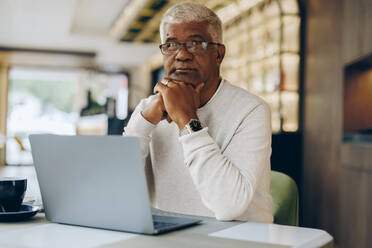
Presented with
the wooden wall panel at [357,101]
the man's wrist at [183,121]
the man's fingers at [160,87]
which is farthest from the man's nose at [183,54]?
the wooden wall panel at [357,101]

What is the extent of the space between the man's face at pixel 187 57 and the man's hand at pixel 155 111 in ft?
0.37

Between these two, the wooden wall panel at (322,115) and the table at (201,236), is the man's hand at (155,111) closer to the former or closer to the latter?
the table at (201,236)

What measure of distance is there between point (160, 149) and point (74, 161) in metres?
0.52

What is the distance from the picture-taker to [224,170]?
3.29 ft

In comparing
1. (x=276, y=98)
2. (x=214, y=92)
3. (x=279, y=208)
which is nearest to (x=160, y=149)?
(x=214, y=92)

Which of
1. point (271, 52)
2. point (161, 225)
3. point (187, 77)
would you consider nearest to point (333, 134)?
point (271, 52)

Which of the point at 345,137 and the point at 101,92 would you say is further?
the point at 101,92

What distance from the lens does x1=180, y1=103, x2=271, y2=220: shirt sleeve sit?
976 millimetres

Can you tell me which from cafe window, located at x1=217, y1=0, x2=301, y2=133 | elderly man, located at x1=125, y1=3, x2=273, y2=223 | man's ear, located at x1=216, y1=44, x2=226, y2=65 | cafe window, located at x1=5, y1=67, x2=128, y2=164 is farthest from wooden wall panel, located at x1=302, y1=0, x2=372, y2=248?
cafe window, located at x1=5, y1=67, x2=128, y2=164

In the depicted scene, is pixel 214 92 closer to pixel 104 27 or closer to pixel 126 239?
pixel 126 239

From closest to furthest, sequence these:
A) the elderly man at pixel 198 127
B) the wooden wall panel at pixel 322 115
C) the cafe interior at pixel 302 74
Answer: the elderly man at pixel 198 127
the cafe interior at pixel 302 74
the wooden wall panel at pixel 322 115

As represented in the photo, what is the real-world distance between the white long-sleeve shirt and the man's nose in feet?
0.48

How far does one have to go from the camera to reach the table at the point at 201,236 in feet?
2.42

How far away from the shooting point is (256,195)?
1154mm
